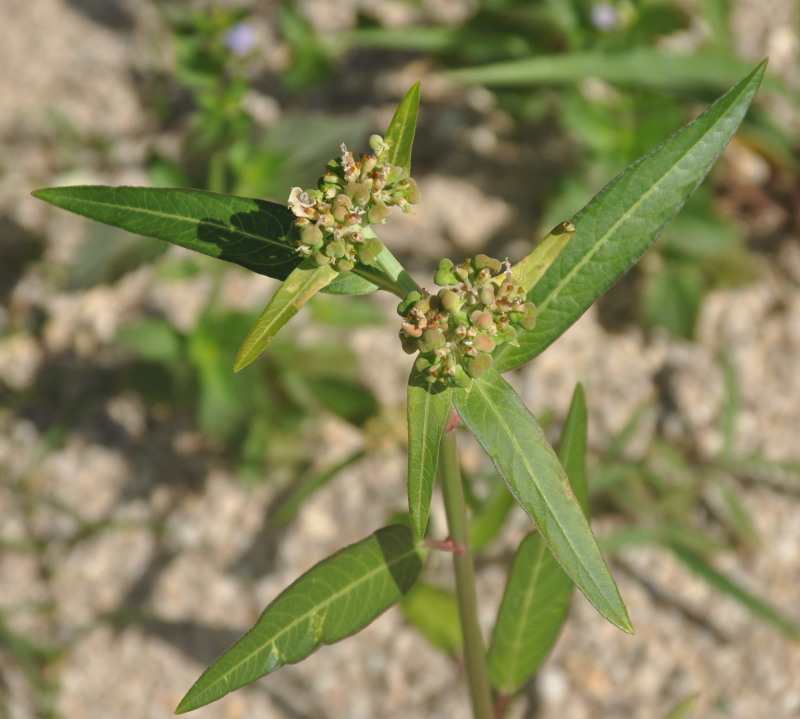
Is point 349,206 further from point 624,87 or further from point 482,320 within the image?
point 624,87

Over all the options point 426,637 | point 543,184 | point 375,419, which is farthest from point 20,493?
point 543,184

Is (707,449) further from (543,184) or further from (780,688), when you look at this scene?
(543,184)

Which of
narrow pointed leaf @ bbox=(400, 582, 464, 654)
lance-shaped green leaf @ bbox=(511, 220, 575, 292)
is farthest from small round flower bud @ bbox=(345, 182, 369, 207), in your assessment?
narrow pointed leaf @ bbox=(400, 582, 464, 654)

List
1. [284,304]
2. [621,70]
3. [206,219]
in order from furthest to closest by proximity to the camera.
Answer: [621,70]
[206,219]
[284,304]

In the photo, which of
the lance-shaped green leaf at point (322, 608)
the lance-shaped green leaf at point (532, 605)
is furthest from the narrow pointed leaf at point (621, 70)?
the lance-shaped green leaf at point (322, 608)

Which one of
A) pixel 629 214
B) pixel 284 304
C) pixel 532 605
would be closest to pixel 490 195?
pixel 532 605

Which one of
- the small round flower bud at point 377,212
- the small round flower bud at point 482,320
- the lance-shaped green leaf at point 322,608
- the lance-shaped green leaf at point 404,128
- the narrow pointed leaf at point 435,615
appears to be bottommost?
the lance-shaped green leaf at point 322,608

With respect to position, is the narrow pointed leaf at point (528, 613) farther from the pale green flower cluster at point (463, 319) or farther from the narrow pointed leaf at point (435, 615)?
the narrow pointed leaf at point (435, 615)
